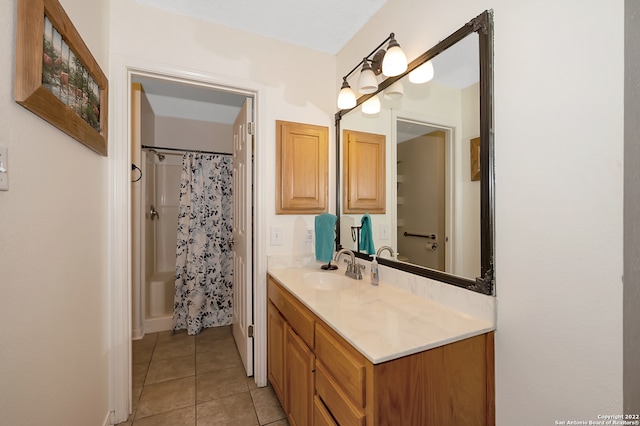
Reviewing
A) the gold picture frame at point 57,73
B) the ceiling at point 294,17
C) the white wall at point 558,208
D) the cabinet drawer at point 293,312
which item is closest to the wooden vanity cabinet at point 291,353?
the cabinet drawer at point 293,312

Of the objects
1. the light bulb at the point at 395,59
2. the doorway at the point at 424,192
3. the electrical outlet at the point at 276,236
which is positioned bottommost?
the electrical outlet at the point at 276,236

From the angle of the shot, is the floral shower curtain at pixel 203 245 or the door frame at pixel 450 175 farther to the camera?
the floral shower curtain at pixel 203 245

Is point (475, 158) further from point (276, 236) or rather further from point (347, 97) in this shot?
point (276, 236)

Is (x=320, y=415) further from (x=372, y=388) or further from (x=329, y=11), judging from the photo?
(x=329, y=11)

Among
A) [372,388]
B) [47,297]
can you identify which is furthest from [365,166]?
[47,297]

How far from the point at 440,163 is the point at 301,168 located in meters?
0.97

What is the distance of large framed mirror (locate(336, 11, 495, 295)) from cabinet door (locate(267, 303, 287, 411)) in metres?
0.68

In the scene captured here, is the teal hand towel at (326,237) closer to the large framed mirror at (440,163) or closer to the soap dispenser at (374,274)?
the large framed mirror at (440,163)

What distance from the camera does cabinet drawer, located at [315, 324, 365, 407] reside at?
32.3 inches

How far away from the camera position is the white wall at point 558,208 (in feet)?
2.35

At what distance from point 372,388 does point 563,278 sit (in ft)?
2.17

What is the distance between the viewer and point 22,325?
30.8 inches

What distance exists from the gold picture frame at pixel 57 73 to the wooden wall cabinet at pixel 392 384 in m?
1.20

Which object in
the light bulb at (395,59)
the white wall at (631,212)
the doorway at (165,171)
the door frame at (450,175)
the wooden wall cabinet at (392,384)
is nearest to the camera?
the white wall at (631,212)
